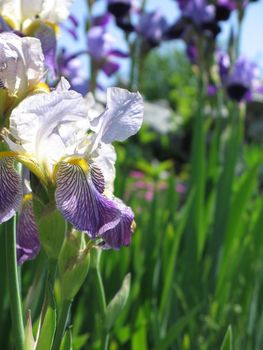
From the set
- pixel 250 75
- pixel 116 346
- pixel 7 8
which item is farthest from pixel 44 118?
pixel 250 75

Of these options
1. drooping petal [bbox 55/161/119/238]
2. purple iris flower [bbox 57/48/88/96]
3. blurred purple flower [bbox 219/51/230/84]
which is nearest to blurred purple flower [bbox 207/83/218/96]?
blurred purple flower [bbox 219/51/230/84]

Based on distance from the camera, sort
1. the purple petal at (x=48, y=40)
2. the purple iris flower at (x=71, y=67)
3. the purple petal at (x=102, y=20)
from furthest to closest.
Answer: the purple petal at (x=102, y=20) < the purple iris flower at (x=71, y=67) < the purple petal at (x=48, y=40)

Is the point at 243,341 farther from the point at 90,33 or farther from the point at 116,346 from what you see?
the point at 90,33

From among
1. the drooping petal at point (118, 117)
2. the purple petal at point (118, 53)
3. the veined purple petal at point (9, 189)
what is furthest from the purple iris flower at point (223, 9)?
the veined purple petal at point (9, 189)

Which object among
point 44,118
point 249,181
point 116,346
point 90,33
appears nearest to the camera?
point 44,118

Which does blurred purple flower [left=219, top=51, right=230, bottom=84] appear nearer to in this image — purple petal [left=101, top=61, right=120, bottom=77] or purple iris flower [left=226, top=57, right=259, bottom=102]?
purple iris flower [left=226, top=57, right=259, bottom=102]

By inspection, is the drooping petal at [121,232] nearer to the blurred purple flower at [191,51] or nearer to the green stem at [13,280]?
the green stem at [13,280]

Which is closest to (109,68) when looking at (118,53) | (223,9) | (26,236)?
(118,53)
